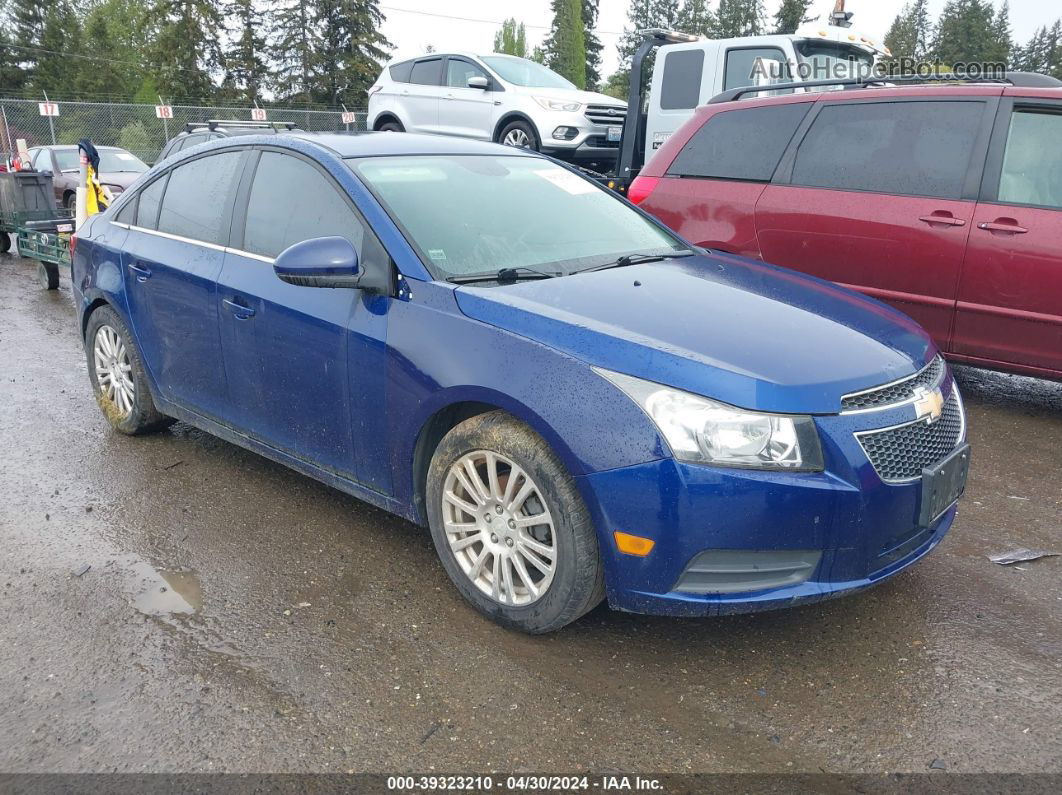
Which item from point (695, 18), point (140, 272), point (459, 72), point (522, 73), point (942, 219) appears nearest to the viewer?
point (140, 272)

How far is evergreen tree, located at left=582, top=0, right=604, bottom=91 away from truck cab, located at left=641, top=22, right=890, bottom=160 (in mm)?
63721

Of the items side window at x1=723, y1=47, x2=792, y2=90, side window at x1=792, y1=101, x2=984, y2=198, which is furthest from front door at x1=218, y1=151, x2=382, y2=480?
side window at x1=723, y1=47, x2=792, y2=90

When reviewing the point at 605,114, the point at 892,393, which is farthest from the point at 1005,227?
the point at 605,114

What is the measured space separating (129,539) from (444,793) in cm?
215

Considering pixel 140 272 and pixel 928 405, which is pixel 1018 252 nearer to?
pixel 928 405

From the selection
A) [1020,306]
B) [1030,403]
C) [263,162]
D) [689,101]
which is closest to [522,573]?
[263,162]

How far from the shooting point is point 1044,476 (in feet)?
14.8

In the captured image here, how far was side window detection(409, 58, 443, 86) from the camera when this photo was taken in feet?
45.1

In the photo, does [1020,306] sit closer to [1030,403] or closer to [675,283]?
[1030,403]

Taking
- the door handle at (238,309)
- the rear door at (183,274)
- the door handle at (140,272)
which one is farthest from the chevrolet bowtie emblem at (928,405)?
the door handle at (140,272)

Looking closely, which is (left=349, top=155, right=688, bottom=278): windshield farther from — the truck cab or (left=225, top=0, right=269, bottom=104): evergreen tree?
(left=225, top=0, right=269, bottom=104): evergreen tree

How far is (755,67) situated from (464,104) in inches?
188

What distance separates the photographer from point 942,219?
5.26 metres

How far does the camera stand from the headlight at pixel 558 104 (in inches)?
481
